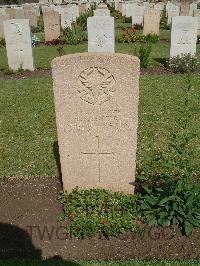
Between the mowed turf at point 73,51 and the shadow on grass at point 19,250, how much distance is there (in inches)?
375

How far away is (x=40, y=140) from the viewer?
7312 millimetres

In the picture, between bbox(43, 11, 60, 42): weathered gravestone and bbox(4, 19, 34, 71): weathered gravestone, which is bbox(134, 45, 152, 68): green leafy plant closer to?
bbox(4, 19, 34, 71): weathered gravestone

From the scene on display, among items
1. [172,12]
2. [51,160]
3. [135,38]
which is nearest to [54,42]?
[135,38]

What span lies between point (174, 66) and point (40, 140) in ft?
22.3

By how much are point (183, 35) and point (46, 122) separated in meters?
→ 6.68

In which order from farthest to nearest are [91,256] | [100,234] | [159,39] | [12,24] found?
[159,39] → [12,24] → [100,234] → [91,256]

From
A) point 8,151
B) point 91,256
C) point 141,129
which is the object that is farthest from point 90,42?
point 91,256

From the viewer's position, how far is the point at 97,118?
4500 millimetres

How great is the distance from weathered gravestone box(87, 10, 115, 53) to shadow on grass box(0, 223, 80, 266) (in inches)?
374

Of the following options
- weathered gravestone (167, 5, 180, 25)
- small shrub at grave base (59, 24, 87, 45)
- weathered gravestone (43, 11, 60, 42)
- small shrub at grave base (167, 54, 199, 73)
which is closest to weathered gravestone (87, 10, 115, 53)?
small shrub at grave base (167, 54, 199, 73)

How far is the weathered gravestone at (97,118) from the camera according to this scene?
418 cm

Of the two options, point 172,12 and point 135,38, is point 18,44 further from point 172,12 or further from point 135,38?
point 172,12

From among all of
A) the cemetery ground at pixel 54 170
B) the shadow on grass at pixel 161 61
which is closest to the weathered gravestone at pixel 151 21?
the shadow on grass at pixel 161 61

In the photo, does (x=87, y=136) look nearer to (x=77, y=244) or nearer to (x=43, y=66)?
(x=77, y=244)
